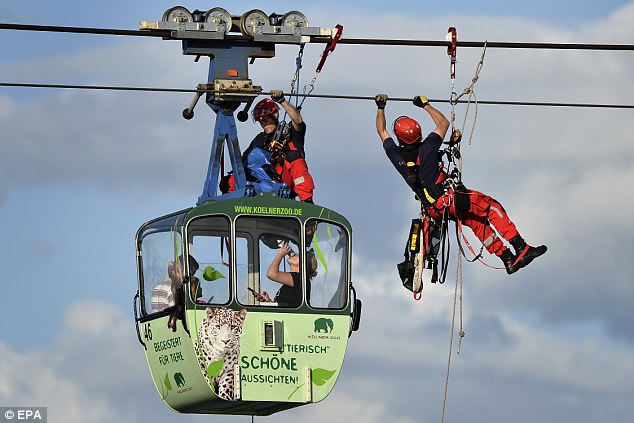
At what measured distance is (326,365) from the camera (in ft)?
104

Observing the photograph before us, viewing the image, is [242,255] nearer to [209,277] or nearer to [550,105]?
[209,277]

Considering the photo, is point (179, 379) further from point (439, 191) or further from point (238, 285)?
point (439, 191)

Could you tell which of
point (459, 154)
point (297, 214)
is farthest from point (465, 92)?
point (297, 214)

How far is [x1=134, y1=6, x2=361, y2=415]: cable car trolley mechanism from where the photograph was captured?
31.3 m

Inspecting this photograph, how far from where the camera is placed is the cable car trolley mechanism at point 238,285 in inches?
1232

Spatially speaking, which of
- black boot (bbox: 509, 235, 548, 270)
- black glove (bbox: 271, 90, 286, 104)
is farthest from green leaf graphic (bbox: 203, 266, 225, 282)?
black boot (bbox: 509, 235, 548, 270)

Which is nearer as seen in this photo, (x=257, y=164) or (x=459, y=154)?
(x=459, y=154)

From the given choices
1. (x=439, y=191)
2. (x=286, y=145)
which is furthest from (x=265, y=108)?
(x=439, y=191)

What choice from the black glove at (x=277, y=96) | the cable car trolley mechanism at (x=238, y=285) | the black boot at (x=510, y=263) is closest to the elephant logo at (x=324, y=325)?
the cable car trolley mechanism at (x=238, y=285)

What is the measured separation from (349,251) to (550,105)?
332 cm

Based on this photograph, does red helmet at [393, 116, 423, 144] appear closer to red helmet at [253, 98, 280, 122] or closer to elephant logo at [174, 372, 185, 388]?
red helmet at [253, 98, 280, 122]

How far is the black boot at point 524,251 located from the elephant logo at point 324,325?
8.79 ft

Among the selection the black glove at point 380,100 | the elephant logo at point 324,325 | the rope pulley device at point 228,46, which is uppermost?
the rope pulley device at point 228,46

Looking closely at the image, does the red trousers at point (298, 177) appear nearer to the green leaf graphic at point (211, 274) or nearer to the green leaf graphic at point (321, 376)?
the green leaf graphic at point (211, 274)
